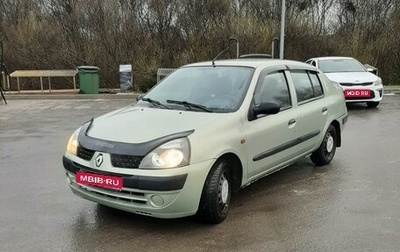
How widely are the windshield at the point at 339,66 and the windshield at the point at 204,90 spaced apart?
8.45 meters

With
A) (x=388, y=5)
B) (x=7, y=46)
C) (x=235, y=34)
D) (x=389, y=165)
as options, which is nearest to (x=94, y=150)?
(x=389, y=165)

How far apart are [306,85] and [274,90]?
88cm

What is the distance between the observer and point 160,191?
379 cm

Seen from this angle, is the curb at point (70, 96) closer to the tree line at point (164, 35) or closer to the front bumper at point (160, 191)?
the tree line at point (164, 35)

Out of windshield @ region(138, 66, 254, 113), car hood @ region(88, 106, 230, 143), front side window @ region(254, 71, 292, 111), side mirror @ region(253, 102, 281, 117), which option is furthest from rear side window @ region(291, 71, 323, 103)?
car hood @ region(88, 106, 230, 143)

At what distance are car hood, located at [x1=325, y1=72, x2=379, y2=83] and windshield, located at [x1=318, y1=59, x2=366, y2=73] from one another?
0.39m

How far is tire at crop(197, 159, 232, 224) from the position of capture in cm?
405

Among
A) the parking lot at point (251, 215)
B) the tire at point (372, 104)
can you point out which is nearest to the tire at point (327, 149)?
the parking lot at point (251, 215)

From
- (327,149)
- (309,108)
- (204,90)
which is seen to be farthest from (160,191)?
(327,149)

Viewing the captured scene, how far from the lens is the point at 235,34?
20.7m

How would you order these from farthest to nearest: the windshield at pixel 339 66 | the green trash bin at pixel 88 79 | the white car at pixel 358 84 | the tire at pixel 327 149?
the green trash bin at pixel 88 79
the windshield at pixel 339 66
the white car at pixel 358 84
the tire at pixel 327 149

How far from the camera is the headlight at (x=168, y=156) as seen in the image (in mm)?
3834

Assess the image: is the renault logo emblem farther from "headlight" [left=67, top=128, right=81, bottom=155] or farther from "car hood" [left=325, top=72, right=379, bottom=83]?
"car hood" [left=325, top=72, right=379, bottom=83]

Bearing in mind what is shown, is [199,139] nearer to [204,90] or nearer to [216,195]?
[216,195]
